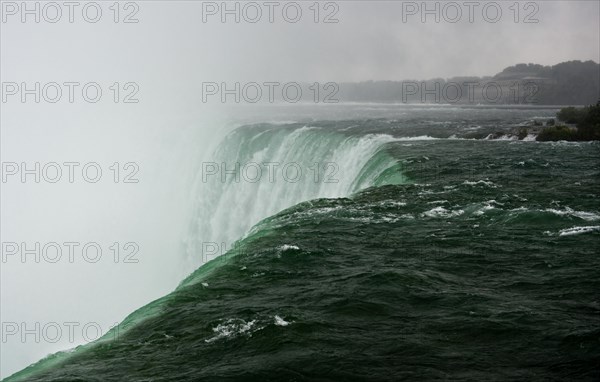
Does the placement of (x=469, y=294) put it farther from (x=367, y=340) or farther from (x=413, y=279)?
(x=367, y=340)

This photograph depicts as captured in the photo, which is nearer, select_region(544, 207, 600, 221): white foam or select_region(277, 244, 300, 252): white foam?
select_region(277, 244, 300, 252): white foam

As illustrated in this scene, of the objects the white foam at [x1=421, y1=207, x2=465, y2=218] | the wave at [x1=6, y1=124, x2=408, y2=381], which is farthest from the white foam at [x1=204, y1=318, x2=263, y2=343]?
the wave at [x1=6, y1=124, x2=408, y2=381]

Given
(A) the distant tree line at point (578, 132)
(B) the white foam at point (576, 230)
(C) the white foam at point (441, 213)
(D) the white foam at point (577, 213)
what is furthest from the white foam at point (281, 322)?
(A) the distant tree line at point (578, 132)

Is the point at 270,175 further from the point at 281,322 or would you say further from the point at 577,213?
the point at 281,322

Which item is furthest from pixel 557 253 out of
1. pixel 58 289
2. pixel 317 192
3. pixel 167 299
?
pixel 58 289

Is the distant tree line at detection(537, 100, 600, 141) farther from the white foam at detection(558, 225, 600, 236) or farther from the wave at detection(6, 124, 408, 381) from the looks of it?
the white foam at detection(558, 225, 600, 236)

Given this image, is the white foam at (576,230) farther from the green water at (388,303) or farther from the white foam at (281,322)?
the white foam at (281,322)

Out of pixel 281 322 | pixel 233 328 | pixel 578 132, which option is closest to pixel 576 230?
pixel 281 322

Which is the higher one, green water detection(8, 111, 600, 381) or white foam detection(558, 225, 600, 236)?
white foam detection(558, 225, 600, 236)
